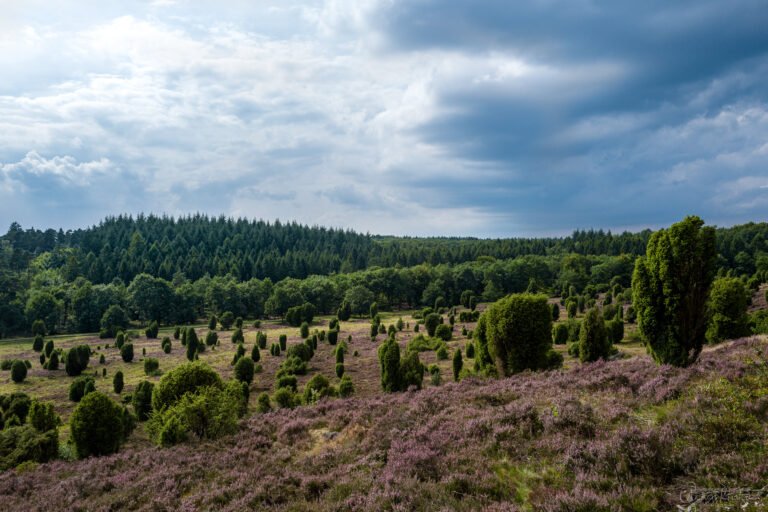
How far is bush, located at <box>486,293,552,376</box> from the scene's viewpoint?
2309 centimetres

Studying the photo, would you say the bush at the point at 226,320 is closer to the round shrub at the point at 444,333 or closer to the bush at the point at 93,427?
the round shrub at the point at 444,333

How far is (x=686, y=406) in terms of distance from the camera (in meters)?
9.77

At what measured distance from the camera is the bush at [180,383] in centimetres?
2175

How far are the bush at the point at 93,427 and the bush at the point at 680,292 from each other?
2492 centimetres

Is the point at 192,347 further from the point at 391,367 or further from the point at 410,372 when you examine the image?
the point at 410,372

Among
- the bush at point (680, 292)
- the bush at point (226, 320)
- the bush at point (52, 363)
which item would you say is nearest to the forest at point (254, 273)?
the bush at point (226, 320)

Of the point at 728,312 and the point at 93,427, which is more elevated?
the point at 728,312

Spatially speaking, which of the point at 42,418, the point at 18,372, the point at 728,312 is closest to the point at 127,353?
the point at 18,372

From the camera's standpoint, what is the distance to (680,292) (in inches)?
636

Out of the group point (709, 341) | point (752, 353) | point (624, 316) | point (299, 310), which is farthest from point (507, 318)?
point (299, 310)

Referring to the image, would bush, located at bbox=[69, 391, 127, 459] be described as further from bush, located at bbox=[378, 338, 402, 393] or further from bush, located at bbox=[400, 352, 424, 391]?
bush, located at bbox=[400, 352, 424, 391]

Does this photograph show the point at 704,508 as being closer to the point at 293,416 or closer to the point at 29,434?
the point at 293,416

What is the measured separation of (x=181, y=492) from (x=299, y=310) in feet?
228

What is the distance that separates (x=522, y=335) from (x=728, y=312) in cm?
1696
